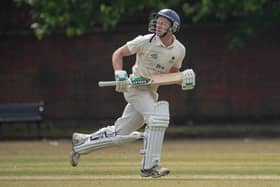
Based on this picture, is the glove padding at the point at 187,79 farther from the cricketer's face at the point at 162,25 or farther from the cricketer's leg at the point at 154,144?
the cricketer's face at the point at 162,25

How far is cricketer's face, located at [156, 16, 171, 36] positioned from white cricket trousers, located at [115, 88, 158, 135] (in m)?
0.75

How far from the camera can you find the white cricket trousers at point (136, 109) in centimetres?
1111

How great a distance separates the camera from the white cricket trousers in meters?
11.1

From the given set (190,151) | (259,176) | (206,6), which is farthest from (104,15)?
(259,176)

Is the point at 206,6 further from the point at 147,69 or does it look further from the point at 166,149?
the point at 147,69

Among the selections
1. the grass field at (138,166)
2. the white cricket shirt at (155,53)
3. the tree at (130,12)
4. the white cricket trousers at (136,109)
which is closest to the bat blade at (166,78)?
the white cricket shirt at (155,53)

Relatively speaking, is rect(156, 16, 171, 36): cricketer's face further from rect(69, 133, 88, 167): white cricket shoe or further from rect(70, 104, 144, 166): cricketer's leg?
rect(69, 133, 88, 167): white cricket shoe

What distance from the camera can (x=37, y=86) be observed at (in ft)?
94.3

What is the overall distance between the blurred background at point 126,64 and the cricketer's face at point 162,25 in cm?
1302

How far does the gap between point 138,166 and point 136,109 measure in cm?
306

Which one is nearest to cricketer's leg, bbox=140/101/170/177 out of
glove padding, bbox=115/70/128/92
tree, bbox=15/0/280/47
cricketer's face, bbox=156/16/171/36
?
glove padding, bbox=115/70/128/92

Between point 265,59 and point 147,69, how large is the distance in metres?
16.3

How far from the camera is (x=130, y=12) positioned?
81.8 ft

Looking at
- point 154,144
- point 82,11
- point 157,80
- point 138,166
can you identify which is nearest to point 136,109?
point 157,80
